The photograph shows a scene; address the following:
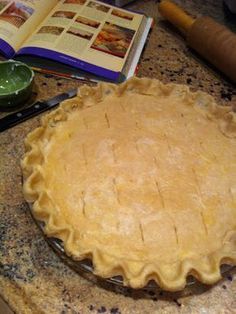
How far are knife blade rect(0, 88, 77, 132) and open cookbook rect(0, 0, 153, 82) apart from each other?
5.5 inches

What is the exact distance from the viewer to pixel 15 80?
3.76 feet

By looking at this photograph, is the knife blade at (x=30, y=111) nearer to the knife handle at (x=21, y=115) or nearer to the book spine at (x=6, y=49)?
the knife handle at (x=21, y=115)

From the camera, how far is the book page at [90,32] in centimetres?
124

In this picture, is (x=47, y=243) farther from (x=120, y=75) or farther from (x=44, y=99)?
(x=120, y=75)

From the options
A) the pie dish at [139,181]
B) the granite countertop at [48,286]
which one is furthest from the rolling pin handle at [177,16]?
the granite countertop at [48,286]

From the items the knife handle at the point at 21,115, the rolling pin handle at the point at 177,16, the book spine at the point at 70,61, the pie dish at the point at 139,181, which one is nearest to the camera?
the pie dish at the point at 139,181

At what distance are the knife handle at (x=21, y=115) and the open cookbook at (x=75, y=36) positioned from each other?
196 millimetres

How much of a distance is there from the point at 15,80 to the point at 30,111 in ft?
0.46

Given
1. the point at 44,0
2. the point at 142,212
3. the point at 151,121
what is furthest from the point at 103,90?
the point at 44,0

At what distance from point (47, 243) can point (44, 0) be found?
38.2 inches

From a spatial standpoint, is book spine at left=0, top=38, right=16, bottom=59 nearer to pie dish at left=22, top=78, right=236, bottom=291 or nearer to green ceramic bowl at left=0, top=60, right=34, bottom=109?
green ceramic bowl at left=0, top=60, right=34, bottom=109

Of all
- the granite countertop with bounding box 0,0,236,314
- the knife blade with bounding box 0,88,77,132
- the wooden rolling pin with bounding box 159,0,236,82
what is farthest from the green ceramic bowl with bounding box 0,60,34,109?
the wooden rolling pin with bounding box 159,0,236,82

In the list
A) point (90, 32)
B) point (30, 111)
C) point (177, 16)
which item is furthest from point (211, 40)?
point (30, 111)

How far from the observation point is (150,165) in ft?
2.71
